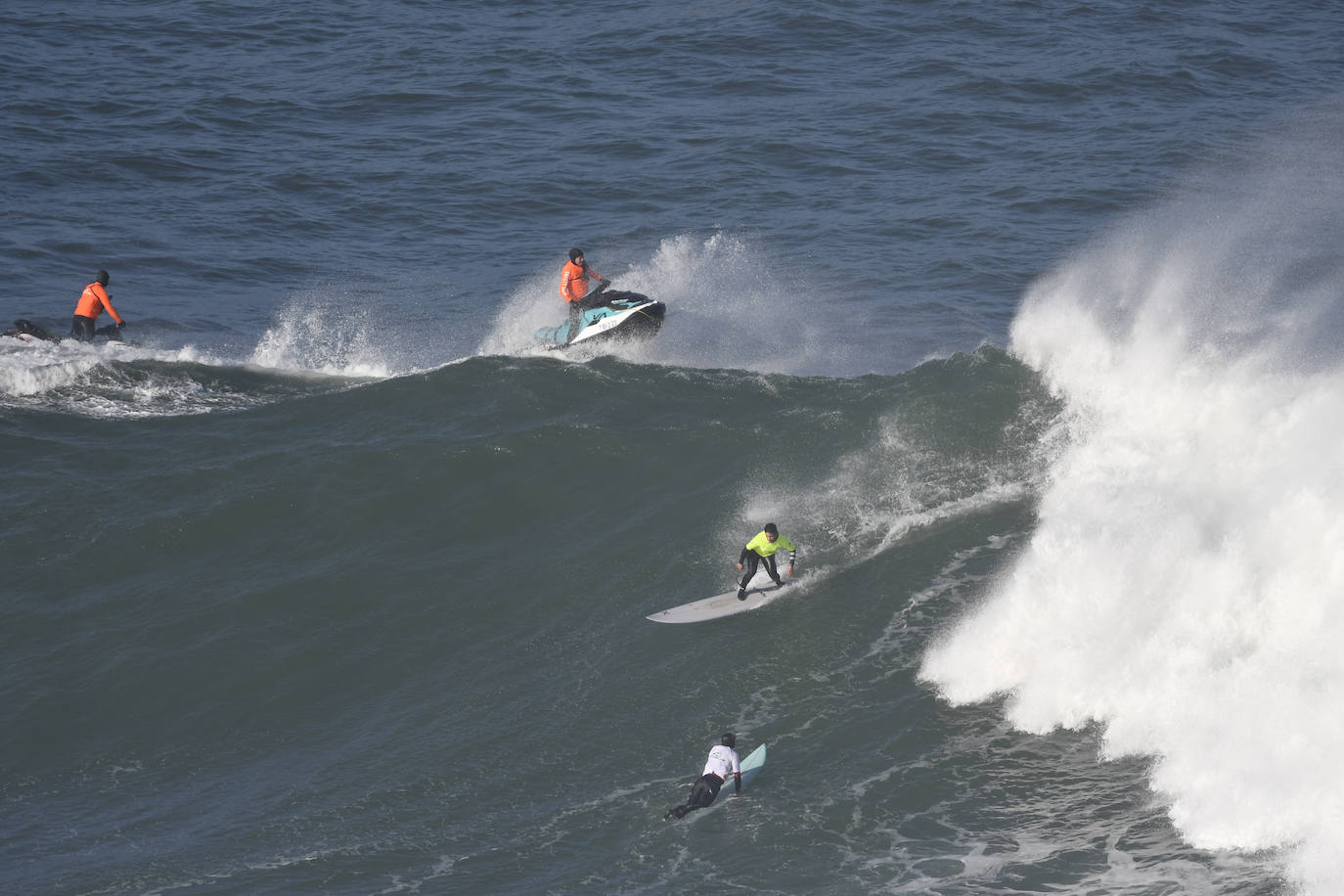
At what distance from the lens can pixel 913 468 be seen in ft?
73.1

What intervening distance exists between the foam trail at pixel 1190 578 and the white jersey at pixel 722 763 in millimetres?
3241

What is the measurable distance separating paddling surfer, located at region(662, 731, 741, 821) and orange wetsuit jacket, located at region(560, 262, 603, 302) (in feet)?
41.7

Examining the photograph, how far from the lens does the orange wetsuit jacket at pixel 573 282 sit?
26.5m

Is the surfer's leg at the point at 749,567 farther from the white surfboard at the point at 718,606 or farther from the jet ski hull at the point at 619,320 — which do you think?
the jet ski hull at the point at 619,320

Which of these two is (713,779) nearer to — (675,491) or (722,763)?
(722,763)

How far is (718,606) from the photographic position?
19.2 m

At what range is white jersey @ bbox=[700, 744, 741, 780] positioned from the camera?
1523 cm

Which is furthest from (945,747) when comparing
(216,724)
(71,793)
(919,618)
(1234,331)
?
(1234,331)

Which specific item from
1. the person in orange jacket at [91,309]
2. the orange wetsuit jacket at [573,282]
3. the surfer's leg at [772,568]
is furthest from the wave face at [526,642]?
the orange wetsuit jacket at [573,282]

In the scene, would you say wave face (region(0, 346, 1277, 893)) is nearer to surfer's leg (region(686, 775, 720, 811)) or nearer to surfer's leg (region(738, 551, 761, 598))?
surfer's leg (region(686, 775, 720, 811))

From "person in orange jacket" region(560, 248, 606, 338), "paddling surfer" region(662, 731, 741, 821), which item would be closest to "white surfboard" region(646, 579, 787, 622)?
"paddling surfer" region(662, 731, 741, 821)

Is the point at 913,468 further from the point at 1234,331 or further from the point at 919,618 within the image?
the point at 1234,331

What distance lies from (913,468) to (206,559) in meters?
10.5

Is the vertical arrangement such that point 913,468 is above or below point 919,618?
above
